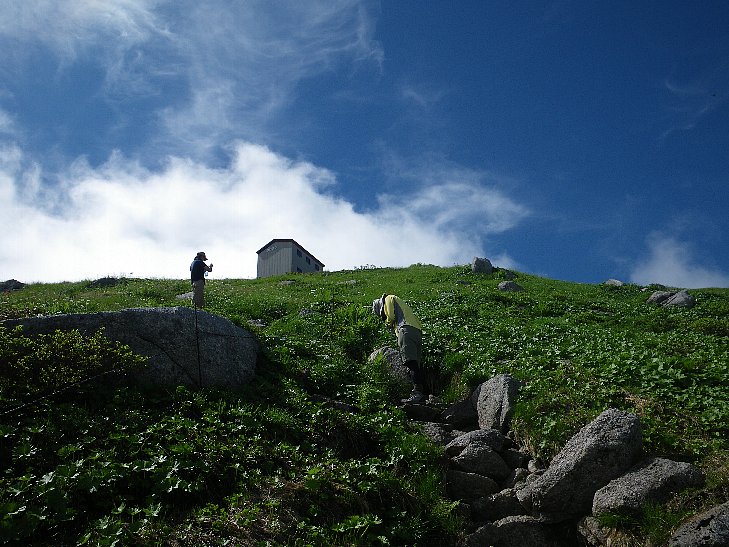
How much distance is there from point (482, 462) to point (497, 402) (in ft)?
7.18

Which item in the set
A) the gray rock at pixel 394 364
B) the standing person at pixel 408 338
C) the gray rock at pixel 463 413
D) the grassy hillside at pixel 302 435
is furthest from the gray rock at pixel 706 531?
the gray rock at pixel 394 364

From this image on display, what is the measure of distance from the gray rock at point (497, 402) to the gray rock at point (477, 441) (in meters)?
0.65

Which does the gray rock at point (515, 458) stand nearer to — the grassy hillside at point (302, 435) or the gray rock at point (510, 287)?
the grassy hillside at point (302, 435)

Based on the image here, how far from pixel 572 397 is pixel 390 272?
29400 millimetres

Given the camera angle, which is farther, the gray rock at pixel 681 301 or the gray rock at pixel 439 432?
the gray rock at pixel 681 301

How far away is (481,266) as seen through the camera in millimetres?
36625

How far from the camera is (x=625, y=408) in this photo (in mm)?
10352

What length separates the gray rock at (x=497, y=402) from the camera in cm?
1098

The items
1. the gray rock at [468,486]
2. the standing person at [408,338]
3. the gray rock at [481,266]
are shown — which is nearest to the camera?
the gray rock at [468,486]

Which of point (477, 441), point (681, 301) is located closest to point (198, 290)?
point (477, 441)

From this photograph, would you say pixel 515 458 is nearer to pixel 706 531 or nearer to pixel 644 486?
pixel 644 486

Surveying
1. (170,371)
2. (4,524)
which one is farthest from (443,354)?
(4,524)

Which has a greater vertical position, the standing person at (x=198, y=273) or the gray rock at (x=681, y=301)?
the standing person at (x=198, y=273)

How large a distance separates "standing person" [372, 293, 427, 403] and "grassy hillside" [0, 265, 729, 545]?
0.63 m
